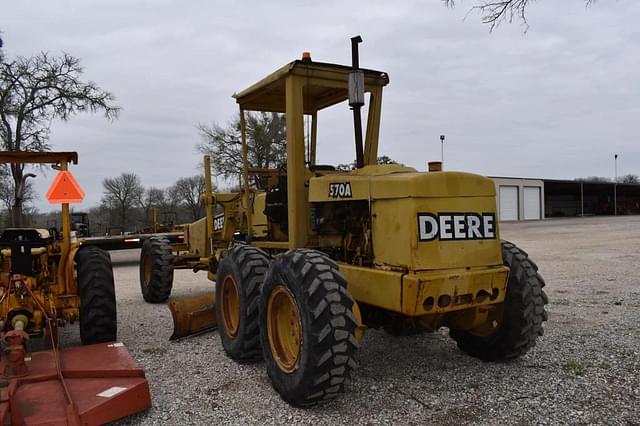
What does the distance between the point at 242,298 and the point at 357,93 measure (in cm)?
216

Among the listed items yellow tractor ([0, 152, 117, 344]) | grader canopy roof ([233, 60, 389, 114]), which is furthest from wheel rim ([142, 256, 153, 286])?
grader canopy roof ([233, 60, 389, 114])

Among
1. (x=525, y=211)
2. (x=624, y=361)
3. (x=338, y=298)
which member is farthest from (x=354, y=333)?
(x=525, y=211)

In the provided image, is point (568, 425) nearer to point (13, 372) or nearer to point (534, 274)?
point (534, 274)

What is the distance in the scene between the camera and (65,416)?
3.47 meters

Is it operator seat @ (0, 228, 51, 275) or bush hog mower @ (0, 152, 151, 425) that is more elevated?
operator seat @ (0, 228, 51, 275)

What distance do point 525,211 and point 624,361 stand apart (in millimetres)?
47091

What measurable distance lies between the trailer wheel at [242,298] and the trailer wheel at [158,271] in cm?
332

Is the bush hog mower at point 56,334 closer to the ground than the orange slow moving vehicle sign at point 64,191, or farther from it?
closer to the ground

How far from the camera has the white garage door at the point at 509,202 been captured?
46938 mm

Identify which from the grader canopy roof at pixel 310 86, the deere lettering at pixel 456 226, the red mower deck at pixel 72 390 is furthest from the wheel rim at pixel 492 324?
the red mower deck at pixel 72 390

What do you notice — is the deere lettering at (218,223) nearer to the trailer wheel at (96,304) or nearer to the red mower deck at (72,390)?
the trailer wheel at (96,304)

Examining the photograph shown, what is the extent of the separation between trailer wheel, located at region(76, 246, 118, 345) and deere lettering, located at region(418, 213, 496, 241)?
333cm

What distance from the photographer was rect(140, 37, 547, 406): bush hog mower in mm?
3920

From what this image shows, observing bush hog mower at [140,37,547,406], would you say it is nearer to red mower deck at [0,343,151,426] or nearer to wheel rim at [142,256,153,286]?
red mower deck at [0,343,151,426]
